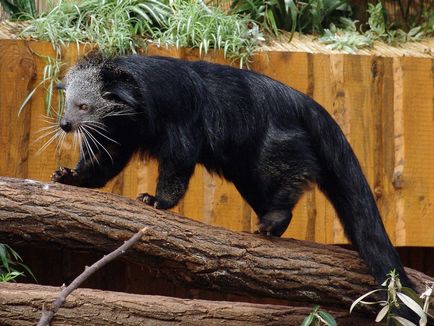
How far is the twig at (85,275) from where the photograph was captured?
3807 mm

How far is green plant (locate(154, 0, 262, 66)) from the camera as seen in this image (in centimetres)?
682

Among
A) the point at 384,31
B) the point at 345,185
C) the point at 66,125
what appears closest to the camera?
the point at 66,125

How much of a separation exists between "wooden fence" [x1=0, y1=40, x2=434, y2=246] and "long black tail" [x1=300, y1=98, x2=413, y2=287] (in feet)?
3.99

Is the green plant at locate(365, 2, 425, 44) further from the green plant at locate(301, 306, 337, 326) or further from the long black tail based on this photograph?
the green plant at locate(301, 306, 337, 326)

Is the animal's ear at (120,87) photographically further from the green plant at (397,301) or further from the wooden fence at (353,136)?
the green plant at (397,301)

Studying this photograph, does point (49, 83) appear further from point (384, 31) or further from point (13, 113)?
point (384, 31)

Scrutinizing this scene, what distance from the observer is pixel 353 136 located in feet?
22.4

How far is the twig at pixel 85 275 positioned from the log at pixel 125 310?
0.18 metres

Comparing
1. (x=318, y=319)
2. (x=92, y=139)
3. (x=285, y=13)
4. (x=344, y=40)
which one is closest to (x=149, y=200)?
(x=92, y=139)

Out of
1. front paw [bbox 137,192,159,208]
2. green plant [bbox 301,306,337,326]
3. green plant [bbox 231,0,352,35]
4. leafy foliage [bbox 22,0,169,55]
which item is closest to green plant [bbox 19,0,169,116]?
leafy foliage [bbox 22,0,169,55]

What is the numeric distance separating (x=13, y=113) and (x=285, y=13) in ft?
8.06

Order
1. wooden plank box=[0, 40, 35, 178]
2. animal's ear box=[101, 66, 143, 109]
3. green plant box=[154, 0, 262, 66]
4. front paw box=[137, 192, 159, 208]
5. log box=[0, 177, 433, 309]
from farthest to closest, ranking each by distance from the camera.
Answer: green plant box=[154, 0, 262, 66]
wooden plank box=[0, 40, 35, 178]
animal's ear box=[101, 66, 143, 109]
front paw box=[137, 192, 159, 208]
log box=[0, 177, 433, 309]

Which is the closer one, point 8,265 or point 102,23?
point 8,265

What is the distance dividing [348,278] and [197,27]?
2.58 m
